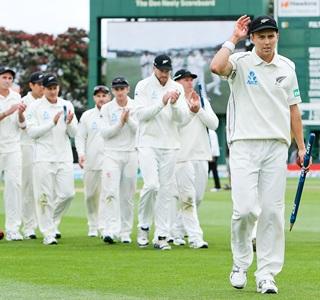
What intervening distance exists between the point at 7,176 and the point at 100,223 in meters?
1.72

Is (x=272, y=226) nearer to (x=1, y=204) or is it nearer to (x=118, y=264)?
(x=118, y=264)

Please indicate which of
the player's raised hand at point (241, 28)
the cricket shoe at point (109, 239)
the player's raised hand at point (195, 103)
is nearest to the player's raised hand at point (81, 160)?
the cricket shoe at point (109, 239)

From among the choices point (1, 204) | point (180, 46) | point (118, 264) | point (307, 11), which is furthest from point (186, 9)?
point (118, 264)

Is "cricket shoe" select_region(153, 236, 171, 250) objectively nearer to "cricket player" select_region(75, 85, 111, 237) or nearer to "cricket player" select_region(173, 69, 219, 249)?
Result: "cricket player" select_region(173, 69, 219, 249)

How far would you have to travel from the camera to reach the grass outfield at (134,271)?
10.9m

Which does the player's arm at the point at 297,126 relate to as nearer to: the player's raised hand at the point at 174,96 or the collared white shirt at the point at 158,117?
the player's raised hand at the point at 174,96

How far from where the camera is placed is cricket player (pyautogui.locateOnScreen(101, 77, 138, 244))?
17.1 m

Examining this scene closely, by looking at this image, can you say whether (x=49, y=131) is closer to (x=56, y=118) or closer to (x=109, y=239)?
(x=56, y=118)

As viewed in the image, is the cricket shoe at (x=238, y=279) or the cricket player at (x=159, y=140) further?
the cricket player at (x=159, y=140)

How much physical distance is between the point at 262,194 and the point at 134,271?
232 cm

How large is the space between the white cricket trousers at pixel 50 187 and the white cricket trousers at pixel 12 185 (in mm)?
365

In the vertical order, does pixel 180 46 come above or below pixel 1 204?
above

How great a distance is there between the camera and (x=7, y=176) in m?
17.5

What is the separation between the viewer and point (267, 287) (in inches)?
425
